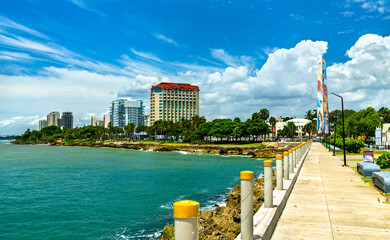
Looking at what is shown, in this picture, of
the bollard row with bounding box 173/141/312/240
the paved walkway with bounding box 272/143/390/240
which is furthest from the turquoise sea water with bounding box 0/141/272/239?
the bollard row with bounding box 173/141/312/240

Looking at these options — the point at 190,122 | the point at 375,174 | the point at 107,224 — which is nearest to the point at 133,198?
the point at 107,224

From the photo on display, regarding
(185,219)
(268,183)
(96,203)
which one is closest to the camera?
(185,219)

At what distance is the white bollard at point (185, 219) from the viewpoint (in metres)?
2.96

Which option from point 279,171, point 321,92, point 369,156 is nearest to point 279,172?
point 279,171

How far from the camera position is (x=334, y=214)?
26.7 feet

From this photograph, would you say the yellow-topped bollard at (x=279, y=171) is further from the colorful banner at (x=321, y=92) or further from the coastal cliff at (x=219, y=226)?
the colorful banner at (x=321, y=92)

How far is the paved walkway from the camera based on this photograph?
6.54 metres

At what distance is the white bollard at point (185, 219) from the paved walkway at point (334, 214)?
12.9ft

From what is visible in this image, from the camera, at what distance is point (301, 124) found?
149000 millimetres

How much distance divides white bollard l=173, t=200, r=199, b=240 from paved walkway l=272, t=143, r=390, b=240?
393 cm

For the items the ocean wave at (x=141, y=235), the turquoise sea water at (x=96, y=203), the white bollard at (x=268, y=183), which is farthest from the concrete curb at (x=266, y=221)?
the turquoise sea water at (x=96, y=203)

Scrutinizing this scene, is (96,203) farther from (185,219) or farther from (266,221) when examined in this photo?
(185,219)

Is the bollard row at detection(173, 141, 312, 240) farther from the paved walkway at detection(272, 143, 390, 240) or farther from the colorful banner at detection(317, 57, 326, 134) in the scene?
the colorful banner at detection(317, 57, 326, 134)

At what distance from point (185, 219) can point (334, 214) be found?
667 centimetres
